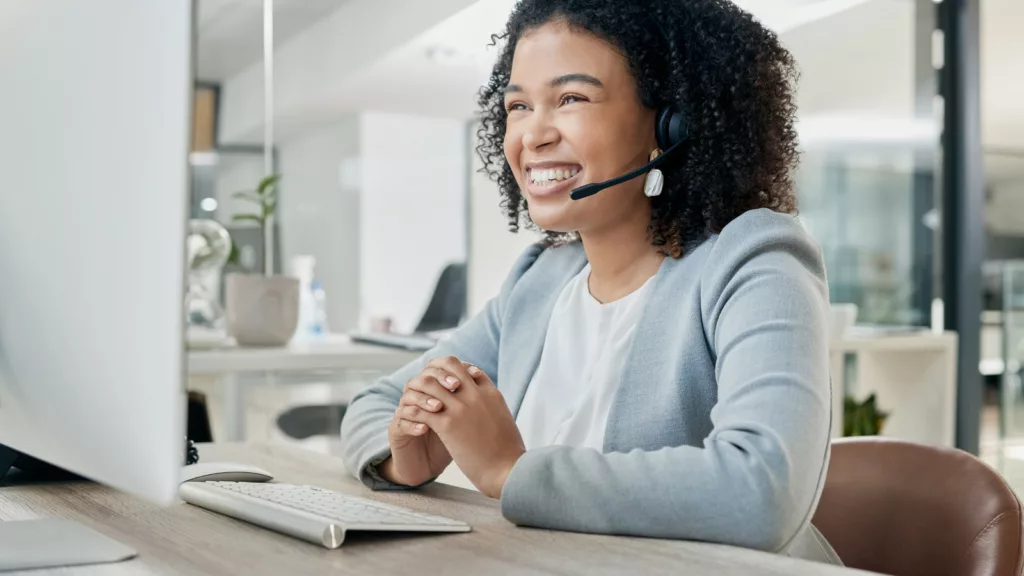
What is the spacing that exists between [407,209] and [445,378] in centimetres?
552

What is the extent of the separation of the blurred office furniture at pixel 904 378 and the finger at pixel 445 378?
98.9 inches

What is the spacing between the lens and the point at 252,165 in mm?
5777

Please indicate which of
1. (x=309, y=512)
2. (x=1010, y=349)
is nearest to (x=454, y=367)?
(x=309, y=512)

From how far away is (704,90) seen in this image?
121 centimetres

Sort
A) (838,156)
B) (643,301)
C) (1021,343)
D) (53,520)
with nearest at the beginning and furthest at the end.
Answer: (53,520)
(643,301)
(1021,343)
(838,156)

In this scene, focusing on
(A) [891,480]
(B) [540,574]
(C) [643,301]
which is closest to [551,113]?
(C) [643,301]

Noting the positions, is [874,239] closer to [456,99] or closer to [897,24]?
[897,24]

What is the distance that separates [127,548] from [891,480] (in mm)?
745

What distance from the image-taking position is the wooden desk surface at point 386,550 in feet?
2.25

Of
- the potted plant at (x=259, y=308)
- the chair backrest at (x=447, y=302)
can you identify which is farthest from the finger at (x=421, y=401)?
the chair backrest at (x=447, y=302)

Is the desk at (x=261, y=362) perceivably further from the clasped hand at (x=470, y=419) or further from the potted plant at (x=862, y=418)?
the potted plant at (x=862, y=418)

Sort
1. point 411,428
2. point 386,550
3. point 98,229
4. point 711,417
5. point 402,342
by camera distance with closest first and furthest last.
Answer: point 98,229 < point 386,550 < point 711,417 < point 411,428 < point 402,342

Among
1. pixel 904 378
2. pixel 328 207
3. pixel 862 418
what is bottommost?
pixel 862 418

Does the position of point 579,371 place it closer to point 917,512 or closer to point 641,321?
point 641,321
